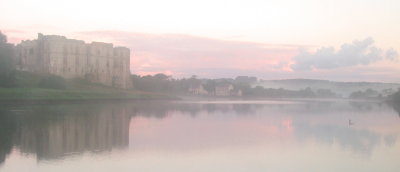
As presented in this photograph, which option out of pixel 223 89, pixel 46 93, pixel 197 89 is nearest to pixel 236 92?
pixel 223 89

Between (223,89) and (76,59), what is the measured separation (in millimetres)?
51967

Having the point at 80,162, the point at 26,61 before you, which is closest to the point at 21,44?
the point at 26,61

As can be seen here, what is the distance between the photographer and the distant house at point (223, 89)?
106719 mm

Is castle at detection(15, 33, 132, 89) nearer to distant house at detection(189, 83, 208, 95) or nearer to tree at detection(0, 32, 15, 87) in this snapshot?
tree at detection(0, 32, 15, 87)

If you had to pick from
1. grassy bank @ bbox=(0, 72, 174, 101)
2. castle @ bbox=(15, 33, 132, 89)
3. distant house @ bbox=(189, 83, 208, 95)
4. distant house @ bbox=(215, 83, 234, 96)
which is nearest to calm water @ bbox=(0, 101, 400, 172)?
grassy bank @ bbox=(0, 72, 174, 101)

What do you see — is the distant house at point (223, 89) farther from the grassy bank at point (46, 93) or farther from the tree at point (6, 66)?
the tree at point (6, 66)

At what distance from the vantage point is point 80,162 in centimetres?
1027

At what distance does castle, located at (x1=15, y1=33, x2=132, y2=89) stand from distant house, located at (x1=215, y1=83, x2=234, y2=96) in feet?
123

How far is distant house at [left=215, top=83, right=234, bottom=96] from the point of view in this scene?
106719mm

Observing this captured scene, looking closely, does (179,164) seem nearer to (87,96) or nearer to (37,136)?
(37,136)

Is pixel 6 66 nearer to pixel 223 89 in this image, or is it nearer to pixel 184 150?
pixel 184 150

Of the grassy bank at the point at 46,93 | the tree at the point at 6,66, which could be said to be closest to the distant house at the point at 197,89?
the grassy bank at the point at 46,93

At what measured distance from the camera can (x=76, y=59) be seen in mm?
63219

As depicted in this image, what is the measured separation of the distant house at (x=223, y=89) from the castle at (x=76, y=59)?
37622 millimetres
